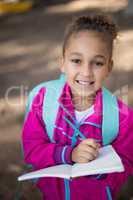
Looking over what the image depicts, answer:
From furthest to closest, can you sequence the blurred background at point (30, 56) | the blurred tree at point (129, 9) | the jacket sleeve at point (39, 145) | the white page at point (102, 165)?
the blurred tree at point (129, 9) → the blurred background at point (30, 56) → the jacket sleeve at point (39, 145) → the white page at point (102, 165)

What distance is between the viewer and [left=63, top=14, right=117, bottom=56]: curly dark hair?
102cm

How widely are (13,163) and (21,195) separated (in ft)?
0.52

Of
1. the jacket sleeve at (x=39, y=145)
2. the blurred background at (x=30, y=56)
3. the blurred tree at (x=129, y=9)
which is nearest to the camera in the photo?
the jacket sleeve at (x=39, y=145)

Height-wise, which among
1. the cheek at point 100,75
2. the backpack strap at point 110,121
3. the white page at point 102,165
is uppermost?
the cheek at point 100,75

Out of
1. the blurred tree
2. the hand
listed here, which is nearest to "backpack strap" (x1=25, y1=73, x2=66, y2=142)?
the hand

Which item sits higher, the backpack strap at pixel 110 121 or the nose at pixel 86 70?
the nose at pixel 86 70

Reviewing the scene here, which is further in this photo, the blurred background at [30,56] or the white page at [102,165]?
the blurred background at [30,56]

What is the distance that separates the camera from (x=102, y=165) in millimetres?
946

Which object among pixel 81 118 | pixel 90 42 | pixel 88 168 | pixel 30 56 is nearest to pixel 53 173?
pixel 88 168

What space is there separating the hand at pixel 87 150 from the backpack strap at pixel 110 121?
0.07 meters

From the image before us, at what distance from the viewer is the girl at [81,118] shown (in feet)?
3.33

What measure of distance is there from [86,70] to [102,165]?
0.72 ft

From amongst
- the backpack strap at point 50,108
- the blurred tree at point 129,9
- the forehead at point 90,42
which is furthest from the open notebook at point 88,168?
the blurred tree at point 129,9

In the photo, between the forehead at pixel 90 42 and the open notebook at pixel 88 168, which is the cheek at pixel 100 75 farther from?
the open notebook at pixel 88 168
